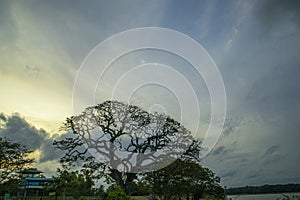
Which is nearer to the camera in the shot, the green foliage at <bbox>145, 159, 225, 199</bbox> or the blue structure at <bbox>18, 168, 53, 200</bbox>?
the green foliage at <bbox>145, 159, 225, 199</bbox>

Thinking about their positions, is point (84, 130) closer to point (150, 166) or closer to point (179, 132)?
point (150, 166)

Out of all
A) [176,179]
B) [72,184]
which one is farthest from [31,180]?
[176,179]

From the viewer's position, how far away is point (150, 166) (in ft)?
82.7

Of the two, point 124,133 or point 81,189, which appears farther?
point 81,189

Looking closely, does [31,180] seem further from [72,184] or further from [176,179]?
[176,179]

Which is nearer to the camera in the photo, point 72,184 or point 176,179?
point 176,179

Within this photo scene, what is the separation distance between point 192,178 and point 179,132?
4493 millimetres

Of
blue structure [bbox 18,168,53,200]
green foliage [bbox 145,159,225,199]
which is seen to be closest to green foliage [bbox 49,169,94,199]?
blue structure [bbox 18,168,53,200]

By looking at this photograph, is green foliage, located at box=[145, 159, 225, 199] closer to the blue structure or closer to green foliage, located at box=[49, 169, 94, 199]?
green foliage, located at box=[49, 169, 94, 199]

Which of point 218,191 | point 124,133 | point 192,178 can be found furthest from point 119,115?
point 218,191

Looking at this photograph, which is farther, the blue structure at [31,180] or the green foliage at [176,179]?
the blue structure at [31,180]

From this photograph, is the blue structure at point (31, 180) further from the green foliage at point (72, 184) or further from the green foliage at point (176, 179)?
the green foliage at point (176, 179)

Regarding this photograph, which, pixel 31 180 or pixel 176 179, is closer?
pixel 176 179

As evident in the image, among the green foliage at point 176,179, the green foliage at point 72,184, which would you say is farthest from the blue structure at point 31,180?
the green foliage at point 176,179
